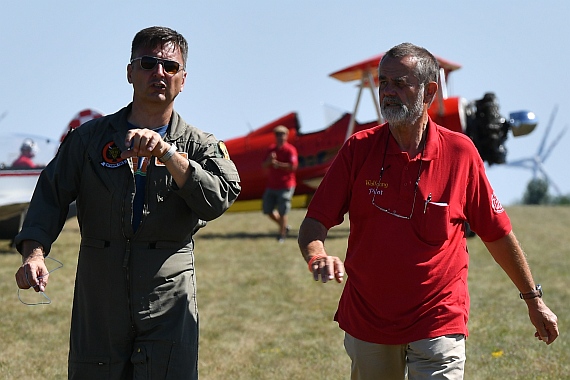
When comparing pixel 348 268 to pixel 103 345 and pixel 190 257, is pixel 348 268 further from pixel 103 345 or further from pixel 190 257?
pixel 103 345

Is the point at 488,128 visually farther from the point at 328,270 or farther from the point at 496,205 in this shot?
the point at 328,270

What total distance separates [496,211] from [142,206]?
4.90 feet

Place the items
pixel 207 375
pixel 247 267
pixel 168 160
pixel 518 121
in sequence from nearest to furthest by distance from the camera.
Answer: pixel 168 160 → pixel 207 375 → pixel 247 267 → pixel 518 121

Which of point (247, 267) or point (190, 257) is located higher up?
point (190, 257)

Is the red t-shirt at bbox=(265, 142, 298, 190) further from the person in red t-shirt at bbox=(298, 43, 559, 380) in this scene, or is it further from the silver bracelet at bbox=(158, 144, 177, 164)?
the silver bracelet at bbox=(158, 144, 177, 164)

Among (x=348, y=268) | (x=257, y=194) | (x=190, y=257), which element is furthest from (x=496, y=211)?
(x=257, y=194)

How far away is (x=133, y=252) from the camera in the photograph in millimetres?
3438

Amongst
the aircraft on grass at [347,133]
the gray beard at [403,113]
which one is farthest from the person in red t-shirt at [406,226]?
the aircraft on grass at [347,133]

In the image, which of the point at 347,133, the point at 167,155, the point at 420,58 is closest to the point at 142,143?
the point at 167,155

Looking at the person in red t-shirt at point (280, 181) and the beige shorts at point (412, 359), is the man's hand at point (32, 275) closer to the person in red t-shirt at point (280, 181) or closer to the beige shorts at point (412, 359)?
the beige shorts at point (412, 359)

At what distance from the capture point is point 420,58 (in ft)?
11.6

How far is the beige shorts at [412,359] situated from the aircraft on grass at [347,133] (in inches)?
461

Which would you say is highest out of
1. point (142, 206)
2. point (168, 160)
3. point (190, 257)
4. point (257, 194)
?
point (168, 160)

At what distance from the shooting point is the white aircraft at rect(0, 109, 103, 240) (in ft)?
39.4
